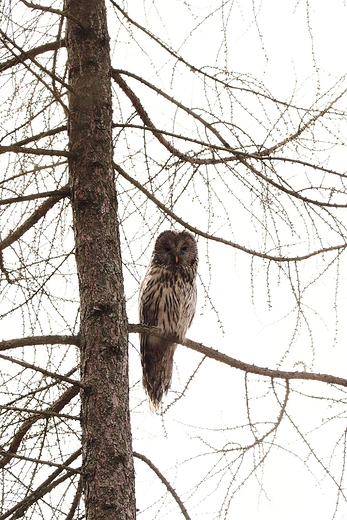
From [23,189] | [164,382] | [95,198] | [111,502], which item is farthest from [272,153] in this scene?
[164,382]

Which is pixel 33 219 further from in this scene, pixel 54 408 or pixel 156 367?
pixel 156 367

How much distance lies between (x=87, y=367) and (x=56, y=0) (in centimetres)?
158

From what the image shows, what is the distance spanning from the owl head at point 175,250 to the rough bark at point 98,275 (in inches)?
69.6

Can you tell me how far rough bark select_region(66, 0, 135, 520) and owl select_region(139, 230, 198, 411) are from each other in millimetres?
Result: 1644

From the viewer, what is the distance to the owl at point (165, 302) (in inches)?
184

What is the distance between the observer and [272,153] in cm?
326

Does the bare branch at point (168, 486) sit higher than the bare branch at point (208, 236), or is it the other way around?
the bare branch at point (208, 236)

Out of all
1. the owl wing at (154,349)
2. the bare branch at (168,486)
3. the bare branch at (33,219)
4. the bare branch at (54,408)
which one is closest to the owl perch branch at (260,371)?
the bare branch at (54,408)

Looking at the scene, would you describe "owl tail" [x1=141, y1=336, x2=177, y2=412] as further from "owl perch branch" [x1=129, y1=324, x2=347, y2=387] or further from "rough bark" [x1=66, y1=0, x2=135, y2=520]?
"rough bark" [x1=66, y1=0, x2=135, y2=520]

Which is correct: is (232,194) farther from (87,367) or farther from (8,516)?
(8,516)

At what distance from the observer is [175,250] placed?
5004mm

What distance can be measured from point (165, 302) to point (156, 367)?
1.43 ft

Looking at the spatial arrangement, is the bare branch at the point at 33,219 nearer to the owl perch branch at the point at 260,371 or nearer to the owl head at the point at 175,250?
the owl perch branch at the point at 260,371

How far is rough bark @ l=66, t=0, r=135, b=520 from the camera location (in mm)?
2613
